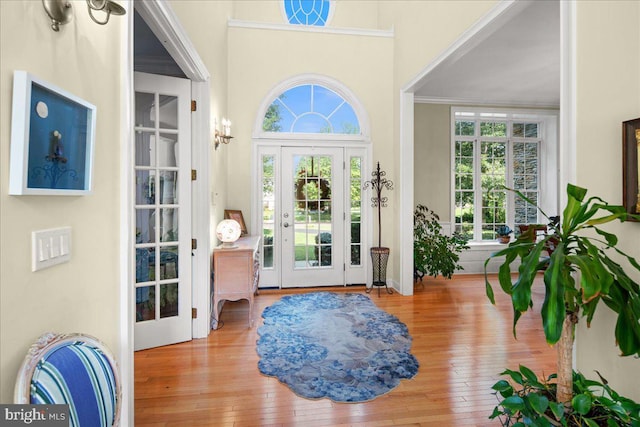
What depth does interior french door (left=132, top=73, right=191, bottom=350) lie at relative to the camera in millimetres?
2885

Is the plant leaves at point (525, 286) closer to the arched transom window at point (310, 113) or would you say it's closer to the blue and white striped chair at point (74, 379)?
the blue and white striped chair at point (74, 379)

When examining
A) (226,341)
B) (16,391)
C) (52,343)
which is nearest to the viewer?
(16,391)

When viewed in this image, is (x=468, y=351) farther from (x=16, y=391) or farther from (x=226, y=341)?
(x=16, y=391)

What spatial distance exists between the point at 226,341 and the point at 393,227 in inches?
113

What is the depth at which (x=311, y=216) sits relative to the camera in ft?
16.3

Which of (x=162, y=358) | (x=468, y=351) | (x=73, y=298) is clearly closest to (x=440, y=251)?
(x=468, y=351)

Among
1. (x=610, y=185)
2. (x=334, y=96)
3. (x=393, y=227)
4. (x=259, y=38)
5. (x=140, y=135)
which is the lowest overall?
(x=393, y=227)

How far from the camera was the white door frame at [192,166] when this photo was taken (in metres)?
1.64

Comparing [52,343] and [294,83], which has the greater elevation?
[294,83]

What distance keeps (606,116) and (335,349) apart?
Answer: 2.44m

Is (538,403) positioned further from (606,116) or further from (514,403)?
(606,116)

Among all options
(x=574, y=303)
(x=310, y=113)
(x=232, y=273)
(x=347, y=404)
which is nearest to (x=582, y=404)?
(x=574, y=303)

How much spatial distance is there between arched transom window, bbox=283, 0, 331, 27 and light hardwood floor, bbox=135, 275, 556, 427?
4.48 metres

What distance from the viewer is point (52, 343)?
1062 millimetres
